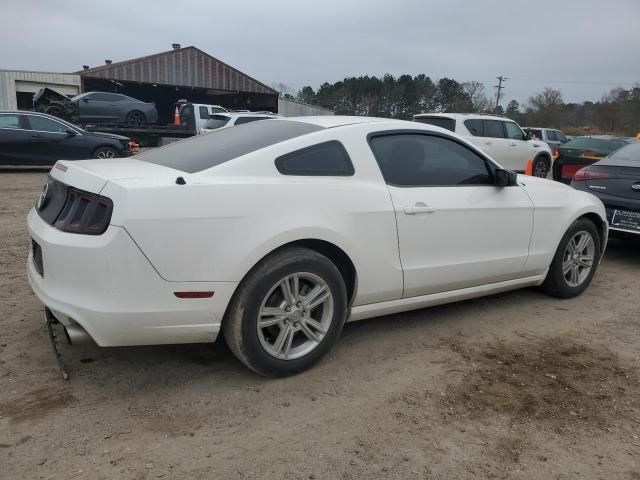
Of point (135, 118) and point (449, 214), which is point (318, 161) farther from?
point (135, 118)

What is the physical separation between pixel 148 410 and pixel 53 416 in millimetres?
460

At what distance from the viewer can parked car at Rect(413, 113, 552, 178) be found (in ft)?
42.9

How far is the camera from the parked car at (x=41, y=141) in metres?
12.3

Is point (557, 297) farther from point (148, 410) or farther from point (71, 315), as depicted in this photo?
point (71, 315)

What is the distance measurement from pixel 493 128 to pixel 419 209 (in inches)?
449

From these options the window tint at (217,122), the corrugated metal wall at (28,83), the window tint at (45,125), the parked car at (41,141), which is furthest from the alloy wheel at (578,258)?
the corrugated metal wall at (28,83)

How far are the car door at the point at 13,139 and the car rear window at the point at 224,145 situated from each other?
33.2ft

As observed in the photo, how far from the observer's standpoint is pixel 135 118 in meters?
20.2

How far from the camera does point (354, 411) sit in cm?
295

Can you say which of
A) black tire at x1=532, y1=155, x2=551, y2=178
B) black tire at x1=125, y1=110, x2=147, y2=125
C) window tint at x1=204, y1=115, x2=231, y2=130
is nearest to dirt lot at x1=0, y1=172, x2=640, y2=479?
black tire at x1=532, y1=155, x2=551, y2=178

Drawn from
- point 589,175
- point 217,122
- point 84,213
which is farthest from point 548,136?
point 84,213

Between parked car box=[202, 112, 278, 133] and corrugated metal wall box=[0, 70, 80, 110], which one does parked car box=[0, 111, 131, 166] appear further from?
corrugated metal wall box=[0, 70, 80, 110]

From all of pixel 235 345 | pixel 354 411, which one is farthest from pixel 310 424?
pixel 235 345

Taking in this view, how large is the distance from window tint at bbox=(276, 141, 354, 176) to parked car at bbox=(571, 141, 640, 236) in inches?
158
